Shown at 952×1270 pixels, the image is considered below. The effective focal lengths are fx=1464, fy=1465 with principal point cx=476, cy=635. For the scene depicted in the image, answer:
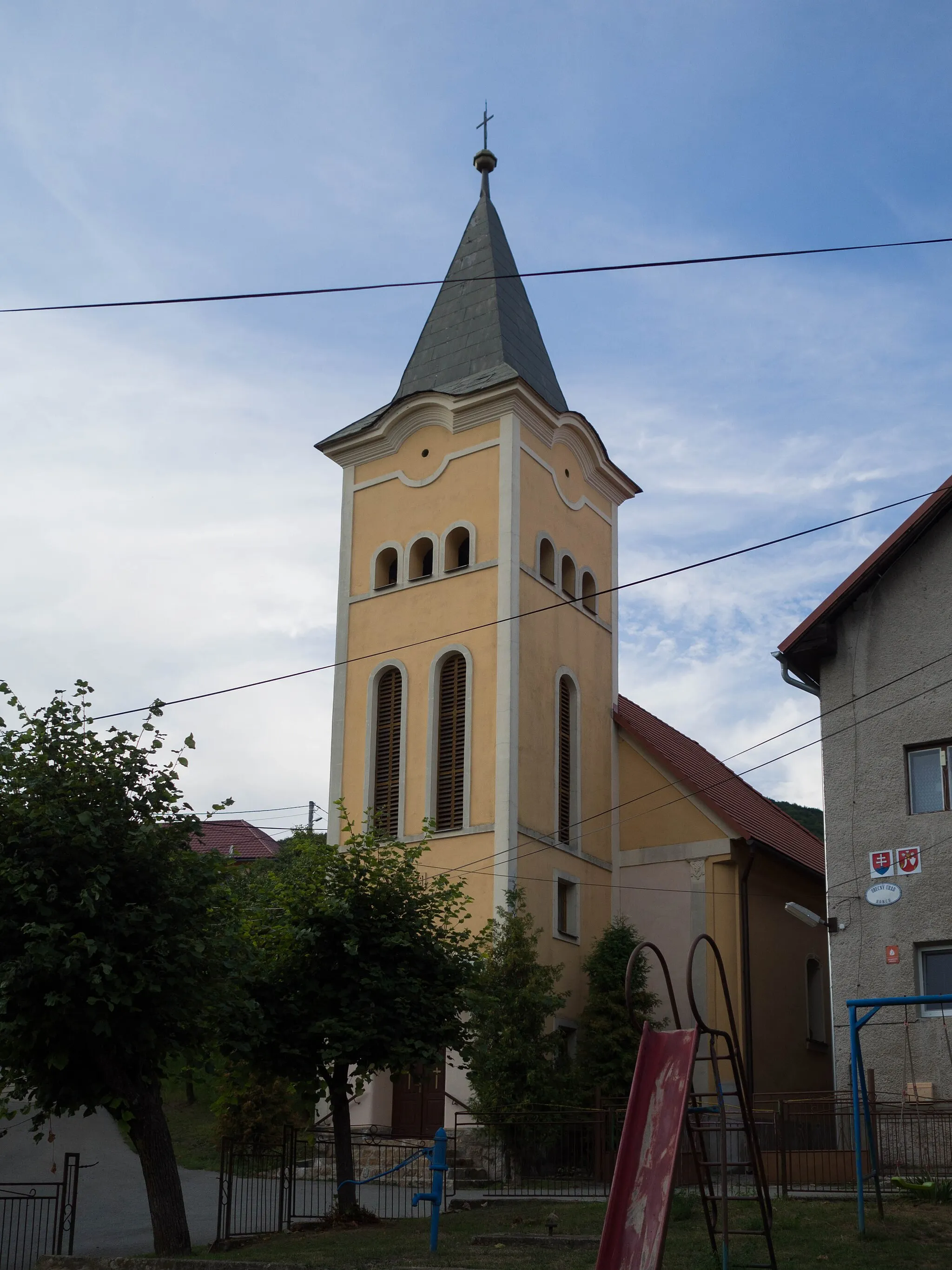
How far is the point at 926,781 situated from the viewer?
22.0m

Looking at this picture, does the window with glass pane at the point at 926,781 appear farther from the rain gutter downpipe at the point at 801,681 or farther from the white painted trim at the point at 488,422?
the white painted trim at the point at 488,422

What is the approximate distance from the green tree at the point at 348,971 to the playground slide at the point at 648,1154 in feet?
25.2

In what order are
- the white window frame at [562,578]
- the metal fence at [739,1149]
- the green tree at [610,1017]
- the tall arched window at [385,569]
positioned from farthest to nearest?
the tall arched window at [385,569]
the white window frame at [562,578]
the green tree at [610,1017]
the metal fence at [739,1149]

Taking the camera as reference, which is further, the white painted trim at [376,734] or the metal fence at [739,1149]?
the white painted trim at [376,734]

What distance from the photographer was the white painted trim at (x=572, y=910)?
28516mm

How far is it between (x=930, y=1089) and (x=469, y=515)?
1551cm

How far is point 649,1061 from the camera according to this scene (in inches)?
442

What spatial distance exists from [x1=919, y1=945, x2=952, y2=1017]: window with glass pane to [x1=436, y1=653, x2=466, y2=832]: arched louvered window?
10.2 metres

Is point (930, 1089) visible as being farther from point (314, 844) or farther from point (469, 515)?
point (469, 515)

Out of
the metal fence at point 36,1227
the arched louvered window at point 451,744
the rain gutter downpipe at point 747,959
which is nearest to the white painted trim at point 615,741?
the rain gutter downpipe at point 747,959

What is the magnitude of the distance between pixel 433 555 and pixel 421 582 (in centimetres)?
65

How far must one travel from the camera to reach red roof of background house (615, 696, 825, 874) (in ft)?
100

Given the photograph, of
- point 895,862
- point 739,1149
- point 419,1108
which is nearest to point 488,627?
point 419,1108

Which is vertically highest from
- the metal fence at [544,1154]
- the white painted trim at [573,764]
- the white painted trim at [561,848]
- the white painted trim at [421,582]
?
the white painted trim at [421,582]
